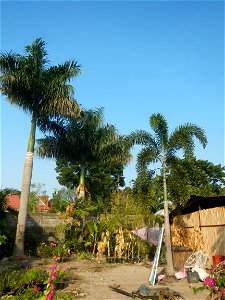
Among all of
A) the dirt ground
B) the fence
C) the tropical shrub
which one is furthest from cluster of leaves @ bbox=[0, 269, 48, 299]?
the fence

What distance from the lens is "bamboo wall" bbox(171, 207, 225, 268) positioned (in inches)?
500

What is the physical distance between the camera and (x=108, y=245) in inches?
671

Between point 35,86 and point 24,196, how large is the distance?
19.9ft

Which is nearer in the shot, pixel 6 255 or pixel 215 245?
pixel 215 245

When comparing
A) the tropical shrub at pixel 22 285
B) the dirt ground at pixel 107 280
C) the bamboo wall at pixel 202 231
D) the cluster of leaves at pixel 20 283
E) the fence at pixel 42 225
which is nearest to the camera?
the tropical shrub at pixel 22 285

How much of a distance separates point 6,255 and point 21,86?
9075mm

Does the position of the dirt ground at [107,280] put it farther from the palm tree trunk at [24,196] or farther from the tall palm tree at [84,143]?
the tall palm tree at [84,143]

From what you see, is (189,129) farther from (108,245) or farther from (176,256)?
(108,245)

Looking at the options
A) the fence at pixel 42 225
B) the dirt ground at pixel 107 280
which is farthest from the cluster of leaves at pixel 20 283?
the fence at pixel 42 225

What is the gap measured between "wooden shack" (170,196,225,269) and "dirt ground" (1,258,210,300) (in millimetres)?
1459

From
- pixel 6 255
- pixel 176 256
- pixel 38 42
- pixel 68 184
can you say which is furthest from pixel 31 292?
pixel 68 184

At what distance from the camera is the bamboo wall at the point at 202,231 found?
12.7 meters

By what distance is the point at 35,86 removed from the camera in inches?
732

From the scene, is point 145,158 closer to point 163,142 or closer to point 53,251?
point 163,142
